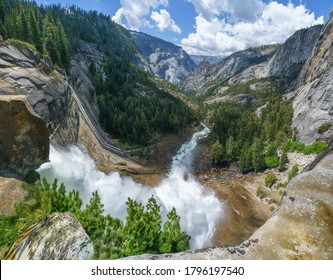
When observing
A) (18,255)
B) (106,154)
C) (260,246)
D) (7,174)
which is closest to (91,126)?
(106,154)

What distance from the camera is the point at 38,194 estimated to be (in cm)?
1631

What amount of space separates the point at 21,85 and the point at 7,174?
64.7 ft

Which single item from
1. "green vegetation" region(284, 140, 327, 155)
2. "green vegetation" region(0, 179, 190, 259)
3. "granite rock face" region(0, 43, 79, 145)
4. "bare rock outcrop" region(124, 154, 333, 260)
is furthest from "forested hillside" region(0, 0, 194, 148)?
"bare rock outcrop" region(124, 154, 333, 260)

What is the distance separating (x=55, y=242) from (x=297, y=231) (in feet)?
43.1

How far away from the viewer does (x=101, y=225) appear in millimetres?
15758

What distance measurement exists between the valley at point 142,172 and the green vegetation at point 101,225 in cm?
8

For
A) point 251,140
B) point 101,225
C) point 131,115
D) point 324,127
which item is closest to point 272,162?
point 251,140

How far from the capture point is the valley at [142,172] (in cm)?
1293

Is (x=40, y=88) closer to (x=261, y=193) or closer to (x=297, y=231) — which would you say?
(x=297, y=231)

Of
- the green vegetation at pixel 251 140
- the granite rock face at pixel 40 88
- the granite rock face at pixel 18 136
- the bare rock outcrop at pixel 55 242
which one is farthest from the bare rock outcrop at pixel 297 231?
the green vegetation at pixel 251 140

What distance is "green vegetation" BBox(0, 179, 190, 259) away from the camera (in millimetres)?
14008

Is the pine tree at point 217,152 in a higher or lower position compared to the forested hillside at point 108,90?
lower

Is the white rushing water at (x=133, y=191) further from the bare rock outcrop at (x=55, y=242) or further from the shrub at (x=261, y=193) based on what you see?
the bare rock outcrop at (x=55, y=242)

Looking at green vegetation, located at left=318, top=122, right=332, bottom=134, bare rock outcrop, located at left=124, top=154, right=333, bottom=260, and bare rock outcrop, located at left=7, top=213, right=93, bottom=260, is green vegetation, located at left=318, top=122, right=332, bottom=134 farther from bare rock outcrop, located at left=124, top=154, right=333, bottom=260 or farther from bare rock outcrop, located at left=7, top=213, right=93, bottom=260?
bare rock outcrop, located at left=7, top=213, right=93, bottom=260
